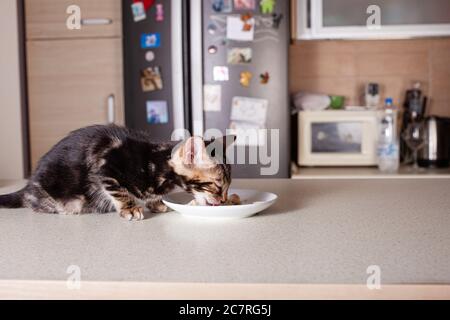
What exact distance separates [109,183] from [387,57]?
2579 millimetres

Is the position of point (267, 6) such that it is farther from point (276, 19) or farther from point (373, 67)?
point (373, 67)

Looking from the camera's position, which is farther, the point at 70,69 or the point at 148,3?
the point at 70,69

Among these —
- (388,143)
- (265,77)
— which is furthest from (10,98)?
(388,143)

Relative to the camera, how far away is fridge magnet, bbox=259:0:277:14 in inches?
110

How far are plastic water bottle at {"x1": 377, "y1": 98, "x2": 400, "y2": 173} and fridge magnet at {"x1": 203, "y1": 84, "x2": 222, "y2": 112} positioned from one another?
903 millimetres

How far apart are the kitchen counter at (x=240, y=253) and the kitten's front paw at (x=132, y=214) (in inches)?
1.1

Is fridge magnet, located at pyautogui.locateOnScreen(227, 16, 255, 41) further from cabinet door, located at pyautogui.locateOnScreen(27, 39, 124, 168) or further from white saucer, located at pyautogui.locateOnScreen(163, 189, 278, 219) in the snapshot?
white saucer, located at pyautogui.locateOnScreen(163, 189, 278, 219)

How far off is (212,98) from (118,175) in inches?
69.9

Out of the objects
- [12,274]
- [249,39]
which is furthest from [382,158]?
[12,274]

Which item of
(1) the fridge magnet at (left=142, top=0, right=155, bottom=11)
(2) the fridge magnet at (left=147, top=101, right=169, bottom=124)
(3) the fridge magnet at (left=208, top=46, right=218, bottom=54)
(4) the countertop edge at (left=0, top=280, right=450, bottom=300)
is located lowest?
(4) the countertop edge at (left=0, top=280, right=450, bottom=300)

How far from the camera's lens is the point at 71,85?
3.00 m

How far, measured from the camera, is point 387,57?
331cm

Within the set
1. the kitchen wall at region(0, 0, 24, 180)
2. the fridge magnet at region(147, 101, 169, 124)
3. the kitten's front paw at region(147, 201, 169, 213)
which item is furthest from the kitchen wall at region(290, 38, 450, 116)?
the kitten's front paw at region(147, 201, 169, 213)

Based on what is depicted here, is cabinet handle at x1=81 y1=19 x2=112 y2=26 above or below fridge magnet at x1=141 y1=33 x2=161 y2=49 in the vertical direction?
above
